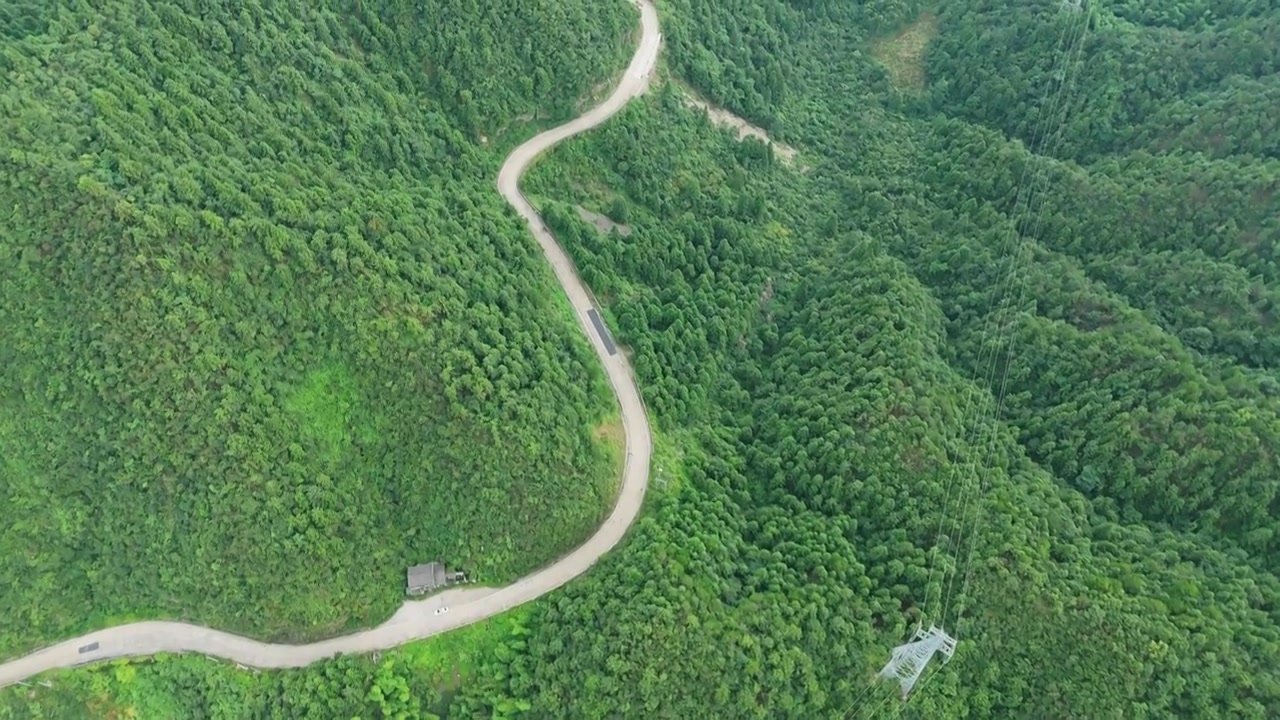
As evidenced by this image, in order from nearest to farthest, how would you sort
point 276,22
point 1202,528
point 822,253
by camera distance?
point 1202,528, point 276,22, point 822,253

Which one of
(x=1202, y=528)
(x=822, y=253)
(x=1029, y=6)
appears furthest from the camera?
(x=1029, y=6)

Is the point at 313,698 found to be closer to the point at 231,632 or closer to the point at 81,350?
the point at 231,632

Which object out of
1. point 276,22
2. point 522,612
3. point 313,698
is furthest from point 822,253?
point 313,698

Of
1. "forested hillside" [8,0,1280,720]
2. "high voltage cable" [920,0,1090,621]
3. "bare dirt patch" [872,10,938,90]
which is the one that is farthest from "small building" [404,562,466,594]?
"bare dirt patch" [872,10,938,90]

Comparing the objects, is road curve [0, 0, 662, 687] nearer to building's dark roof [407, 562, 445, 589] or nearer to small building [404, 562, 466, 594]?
small building [404, 562, 466, 594]

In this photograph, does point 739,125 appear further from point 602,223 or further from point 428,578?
point 428,578

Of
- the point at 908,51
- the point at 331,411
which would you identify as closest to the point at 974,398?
the point at 331,411
